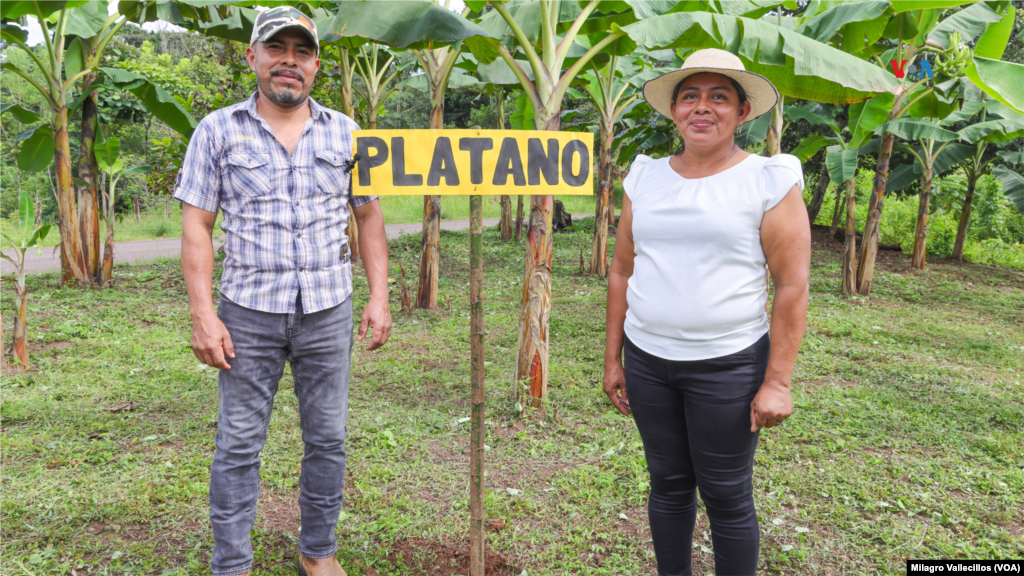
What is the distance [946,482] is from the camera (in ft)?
10.8

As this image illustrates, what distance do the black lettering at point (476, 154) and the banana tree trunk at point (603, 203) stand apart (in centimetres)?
→ 716

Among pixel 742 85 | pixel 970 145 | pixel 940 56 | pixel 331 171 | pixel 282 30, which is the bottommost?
pixel 331 171

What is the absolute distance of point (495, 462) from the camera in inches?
139

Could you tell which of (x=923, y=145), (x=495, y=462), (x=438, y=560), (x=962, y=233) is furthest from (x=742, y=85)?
(x=962, y=233)

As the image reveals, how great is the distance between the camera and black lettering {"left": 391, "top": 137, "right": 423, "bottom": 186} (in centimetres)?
200

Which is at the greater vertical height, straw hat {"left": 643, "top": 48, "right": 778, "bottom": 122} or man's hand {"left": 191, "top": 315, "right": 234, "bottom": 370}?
straw hat {"left": 643, "top": 48, "right": 778, "bottom": 122}

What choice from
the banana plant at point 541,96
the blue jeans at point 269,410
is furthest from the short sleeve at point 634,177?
the banana plant at point 541,96

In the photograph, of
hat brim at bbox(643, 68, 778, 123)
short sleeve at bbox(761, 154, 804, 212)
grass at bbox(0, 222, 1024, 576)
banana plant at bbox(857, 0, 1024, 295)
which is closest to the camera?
short sleeve at bbox(761, 154, 804, 212)

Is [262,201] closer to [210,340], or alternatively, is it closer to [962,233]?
[210,340]

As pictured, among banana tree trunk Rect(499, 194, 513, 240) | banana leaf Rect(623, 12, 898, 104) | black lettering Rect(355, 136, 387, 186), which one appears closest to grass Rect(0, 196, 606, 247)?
banana tree trunk Rect(499, 194, 513, 240)

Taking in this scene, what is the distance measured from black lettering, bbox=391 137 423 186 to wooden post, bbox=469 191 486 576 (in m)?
0.20

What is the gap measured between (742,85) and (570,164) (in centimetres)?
62

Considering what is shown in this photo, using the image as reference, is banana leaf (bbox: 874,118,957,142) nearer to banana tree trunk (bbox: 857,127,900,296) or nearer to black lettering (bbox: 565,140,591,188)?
banana tree trunk (bbox: 857,127,900,296)

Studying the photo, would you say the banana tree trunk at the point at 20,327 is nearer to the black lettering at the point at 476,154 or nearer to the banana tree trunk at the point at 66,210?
the banana tree trunk at the point at 66,210
